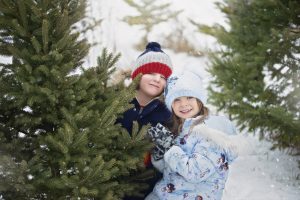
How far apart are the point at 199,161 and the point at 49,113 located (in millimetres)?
1096

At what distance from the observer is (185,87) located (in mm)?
2984

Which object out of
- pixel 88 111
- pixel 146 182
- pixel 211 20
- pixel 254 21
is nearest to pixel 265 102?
pixel 254 21

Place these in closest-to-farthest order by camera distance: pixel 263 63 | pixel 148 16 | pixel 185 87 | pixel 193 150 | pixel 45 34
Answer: pixel 45 34
pixel 193 150
pixel 185 87
pixel 263 63
pixel 148 16

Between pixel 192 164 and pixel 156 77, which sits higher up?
pixel 156 77

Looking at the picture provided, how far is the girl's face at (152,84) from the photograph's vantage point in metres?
3.54

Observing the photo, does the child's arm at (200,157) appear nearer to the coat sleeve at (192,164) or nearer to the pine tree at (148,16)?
the coat sleeve at (192,164)

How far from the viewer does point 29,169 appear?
236 cm

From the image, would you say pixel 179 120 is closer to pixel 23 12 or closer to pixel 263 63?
pixel 23 12

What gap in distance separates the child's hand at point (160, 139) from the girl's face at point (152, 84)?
42 centimetres

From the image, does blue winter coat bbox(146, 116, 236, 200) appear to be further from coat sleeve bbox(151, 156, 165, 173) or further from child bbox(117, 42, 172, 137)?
child bbox(117, 42, 172, 137)

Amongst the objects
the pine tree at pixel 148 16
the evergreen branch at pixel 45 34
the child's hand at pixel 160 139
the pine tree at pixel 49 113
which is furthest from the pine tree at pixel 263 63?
the pine tree at pixel 148 16

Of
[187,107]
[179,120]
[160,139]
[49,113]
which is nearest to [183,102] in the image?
[187,107]

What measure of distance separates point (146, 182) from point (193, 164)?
73cm

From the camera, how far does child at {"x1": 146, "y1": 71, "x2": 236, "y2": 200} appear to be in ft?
9.09
